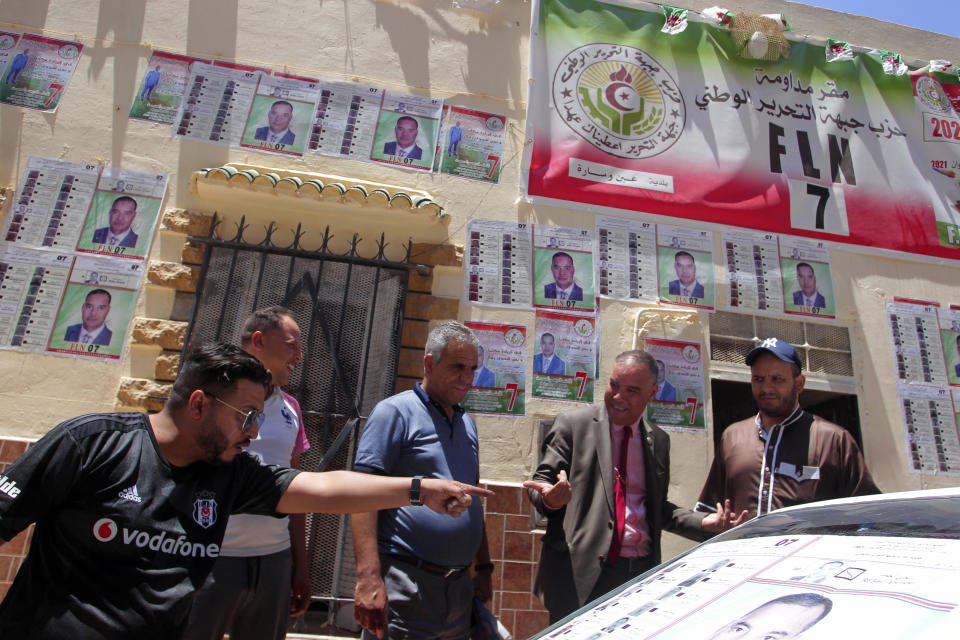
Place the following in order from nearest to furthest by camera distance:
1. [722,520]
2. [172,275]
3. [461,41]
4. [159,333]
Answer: [722,520] → [159,333] → [172,275] → [461,41]

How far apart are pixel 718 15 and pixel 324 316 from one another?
417cm

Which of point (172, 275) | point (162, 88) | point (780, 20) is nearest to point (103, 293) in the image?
point (172, 275)

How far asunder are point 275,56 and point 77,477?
4144 mm

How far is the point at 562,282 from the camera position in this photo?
463 centimetres

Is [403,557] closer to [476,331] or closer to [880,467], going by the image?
[476,331]

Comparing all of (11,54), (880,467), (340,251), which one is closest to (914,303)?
(880,467)

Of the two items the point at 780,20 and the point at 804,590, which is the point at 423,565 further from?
the point at 780,20

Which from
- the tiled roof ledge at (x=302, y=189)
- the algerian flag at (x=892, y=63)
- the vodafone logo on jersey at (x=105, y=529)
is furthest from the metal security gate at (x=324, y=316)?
the algerian flag at (x=892, y=63)

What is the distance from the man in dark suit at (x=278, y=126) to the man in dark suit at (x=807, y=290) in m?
3.94

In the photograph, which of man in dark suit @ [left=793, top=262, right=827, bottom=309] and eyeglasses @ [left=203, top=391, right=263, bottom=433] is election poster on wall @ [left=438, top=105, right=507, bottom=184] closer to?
man in dark suit @ [left=793, top=262, right=827, bottom=309]

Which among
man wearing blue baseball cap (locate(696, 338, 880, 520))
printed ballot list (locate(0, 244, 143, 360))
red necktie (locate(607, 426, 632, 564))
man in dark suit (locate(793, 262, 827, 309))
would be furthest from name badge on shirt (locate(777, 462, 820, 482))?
printed ballot list (locate(0, 244, 143, 360))

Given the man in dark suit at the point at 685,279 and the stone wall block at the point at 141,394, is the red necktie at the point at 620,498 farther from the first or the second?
the stone wall block at the point at 141,394

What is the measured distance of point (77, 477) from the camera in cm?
154

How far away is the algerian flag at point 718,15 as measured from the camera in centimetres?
551
